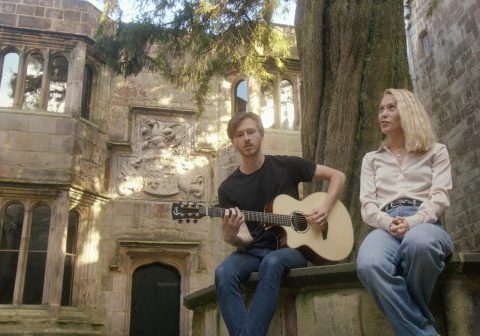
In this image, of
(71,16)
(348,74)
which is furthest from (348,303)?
(71,16)

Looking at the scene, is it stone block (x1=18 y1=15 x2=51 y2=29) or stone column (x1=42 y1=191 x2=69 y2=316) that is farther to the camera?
stone block (x1=18 y1=15 x2=51 y2=29)

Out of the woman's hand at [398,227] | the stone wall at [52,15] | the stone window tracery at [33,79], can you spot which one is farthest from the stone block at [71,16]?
the woman's hand at [398,227]

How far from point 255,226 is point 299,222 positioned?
0.27 metres

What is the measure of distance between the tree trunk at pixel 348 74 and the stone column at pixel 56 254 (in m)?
6.01

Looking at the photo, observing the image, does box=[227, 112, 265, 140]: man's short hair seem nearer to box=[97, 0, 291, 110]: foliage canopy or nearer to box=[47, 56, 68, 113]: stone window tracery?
box=[97, 0, 291, 110]: foliage canopy

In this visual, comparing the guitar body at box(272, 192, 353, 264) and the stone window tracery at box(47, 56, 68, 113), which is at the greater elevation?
the stone window tracery at box(47, 56, 68, 113)

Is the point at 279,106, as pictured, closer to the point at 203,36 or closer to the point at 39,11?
the point at 203,36

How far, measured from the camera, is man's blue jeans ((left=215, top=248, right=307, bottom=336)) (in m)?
2.66

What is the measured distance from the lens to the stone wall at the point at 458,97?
9.70 m

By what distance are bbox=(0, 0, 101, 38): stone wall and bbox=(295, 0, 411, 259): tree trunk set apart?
711 cm

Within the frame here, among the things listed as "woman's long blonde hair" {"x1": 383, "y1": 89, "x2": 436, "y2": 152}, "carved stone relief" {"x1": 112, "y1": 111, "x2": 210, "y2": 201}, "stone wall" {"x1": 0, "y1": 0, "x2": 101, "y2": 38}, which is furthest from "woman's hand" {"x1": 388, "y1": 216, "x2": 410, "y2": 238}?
"stone wall" {"x1": 0, "y1": 0, "x2": 101, "y2": 38}

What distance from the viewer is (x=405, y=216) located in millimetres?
2570

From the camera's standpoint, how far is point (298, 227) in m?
3.16

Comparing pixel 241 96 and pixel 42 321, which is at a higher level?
pixel 241 96
